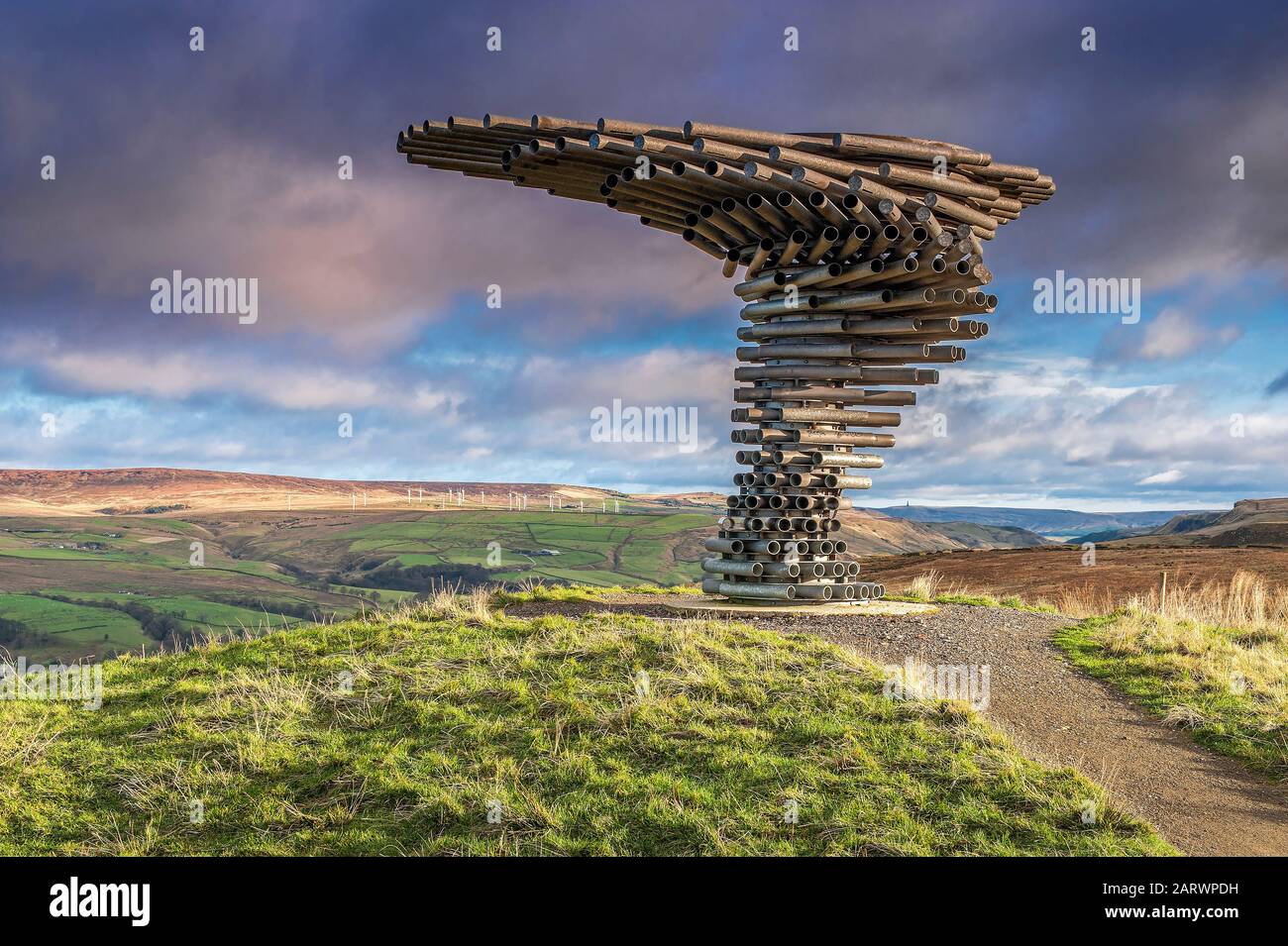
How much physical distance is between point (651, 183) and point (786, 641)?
6104 millimetres

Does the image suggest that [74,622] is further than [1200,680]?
Yes

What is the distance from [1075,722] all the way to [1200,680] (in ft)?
7.78

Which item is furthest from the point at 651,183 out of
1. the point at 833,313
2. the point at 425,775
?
the point at 425,775

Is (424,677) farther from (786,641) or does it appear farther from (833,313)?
(833,313)

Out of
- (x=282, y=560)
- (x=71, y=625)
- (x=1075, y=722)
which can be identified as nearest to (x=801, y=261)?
(x=1075, y=722)

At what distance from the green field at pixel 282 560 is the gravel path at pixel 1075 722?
5471 centimetres

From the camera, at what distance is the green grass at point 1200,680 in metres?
9.62

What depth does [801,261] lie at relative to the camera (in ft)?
46.0

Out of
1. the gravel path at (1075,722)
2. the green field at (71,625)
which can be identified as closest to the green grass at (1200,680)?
the gravel path at (1075,722)

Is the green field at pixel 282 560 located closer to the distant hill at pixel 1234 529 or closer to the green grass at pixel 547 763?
the distant hill at pixel 1234 529

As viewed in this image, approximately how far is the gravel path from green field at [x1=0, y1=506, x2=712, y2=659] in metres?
54.7

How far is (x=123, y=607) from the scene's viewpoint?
81875 millimetres

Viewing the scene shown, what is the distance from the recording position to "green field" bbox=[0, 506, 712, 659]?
77.7m

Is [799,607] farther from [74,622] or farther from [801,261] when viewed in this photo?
[74,622]
